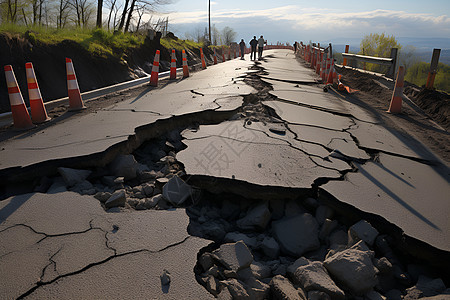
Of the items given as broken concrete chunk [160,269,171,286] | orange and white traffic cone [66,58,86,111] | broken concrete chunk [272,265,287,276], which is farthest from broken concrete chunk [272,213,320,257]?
orange and white traffic cone [66,58,86,111]

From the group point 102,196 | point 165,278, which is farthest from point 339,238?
point 102,196

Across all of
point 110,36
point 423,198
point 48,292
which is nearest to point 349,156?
point 423,198

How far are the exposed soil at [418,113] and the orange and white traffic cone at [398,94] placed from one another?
0.15 meters

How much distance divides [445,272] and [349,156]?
1605mm

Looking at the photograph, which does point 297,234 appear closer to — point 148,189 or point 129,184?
point 148,189

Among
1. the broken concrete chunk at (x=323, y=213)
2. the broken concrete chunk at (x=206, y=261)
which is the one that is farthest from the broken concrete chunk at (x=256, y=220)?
the broken concrete chunk at (x=206, y=261)

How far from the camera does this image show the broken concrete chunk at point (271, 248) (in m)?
2.10

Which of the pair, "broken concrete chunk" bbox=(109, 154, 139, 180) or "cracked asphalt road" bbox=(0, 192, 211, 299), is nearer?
"cracked asphalt road" bbox=(0, 192, 211, 299)

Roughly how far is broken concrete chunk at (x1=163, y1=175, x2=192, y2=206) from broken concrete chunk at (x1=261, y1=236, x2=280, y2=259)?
0.78m

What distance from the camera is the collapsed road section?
1652 millimetres

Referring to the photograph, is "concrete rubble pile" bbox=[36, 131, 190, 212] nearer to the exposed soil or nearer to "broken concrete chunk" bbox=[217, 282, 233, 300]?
"broken concrete chunk" bbox=[217, 282, 233, 300]

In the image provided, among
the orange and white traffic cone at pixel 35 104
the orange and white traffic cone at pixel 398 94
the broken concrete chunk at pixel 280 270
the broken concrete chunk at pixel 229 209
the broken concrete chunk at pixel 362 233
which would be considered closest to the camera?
the broken concrete chunk at pixel 280 270

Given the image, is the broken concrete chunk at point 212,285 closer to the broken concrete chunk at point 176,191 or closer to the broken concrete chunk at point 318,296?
the broken concrete chunk at point 318,296

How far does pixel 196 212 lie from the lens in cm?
245
